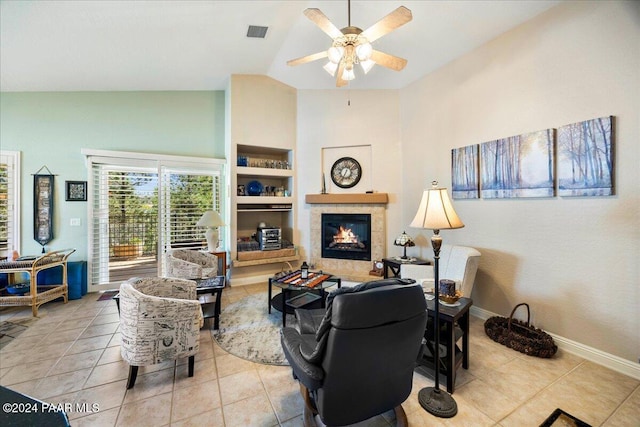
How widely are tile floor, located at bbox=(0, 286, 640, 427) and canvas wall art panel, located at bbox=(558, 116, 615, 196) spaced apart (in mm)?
1634

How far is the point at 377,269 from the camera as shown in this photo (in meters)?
4.60

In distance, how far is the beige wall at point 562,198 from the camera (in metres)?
2.28

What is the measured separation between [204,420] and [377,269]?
3374 millimetres

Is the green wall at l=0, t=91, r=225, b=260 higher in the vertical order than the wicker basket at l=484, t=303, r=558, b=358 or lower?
higher

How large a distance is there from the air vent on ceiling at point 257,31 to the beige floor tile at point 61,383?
4228 mm

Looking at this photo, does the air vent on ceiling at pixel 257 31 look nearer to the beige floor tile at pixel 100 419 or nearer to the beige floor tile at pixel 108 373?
the beige floor tile at pixel 108 373

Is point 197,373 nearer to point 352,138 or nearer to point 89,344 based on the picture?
point 89,344

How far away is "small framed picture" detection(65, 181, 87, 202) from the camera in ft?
13.6

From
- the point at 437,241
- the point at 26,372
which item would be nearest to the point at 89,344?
the point at 26,372

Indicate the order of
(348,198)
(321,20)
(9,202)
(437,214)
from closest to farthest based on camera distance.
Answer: (437,214)
(321,20)
(9,202)
(348,198)

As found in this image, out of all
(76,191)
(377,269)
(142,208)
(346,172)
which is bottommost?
(377,269)

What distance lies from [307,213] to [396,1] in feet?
11.2

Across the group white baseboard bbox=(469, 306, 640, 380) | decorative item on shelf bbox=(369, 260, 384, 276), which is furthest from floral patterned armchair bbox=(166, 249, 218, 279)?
white baseboard bbox=(469, 306, 640, 380)

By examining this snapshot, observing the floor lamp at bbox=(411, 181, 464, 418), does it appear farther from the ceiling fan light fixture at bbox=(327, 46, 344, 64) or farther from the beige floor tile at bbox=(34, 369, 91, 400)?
the beige floor tile at bbox=(34, 369, 91, 400)
